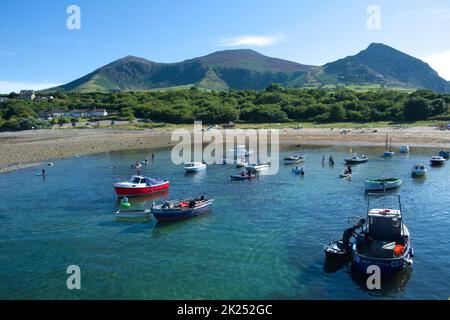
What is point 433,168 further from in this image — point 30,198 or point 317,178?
point 30,198

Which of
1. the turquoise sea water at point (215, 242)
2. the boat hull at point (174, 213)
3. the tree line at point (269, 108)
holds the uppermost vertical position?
the tree line at point (269, 108)

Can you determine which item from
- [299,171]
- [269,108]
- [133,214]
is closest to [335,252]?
[133,214]

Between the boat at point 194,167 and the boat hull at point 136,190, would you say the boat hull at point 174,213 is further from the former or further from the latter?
the boat at point 194,167

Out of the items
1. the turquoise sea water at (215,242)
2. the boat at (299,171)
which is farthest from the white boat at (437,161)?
the boat at (299,171)

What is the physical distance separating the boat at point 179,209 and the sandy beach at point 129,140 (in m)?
45.3

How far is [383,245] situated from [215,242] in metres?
12.6

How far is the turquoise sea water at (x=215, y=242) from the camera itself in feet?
86.4

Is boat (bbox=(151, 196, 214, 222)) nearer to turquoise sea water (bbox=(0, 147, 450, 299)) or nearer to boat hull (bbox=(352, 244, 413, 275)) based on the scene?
turquoise sea water (bbox=(0, 147, 450, 299))

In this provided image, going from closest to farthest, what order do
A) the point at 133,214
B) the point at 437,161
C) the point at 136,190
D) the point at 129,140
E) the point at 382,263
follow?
the point at 382,263 < the point at 133,214 < the point at 136,190 < the point at 437,161 < the point at 129,140

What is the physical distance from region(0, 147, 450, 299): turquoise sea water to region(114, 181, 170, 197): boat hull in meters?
1.47

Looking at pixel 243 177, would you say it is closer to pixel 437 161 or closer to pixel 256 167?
pixel 256 167

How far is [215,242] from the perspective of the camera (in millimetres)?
34469
